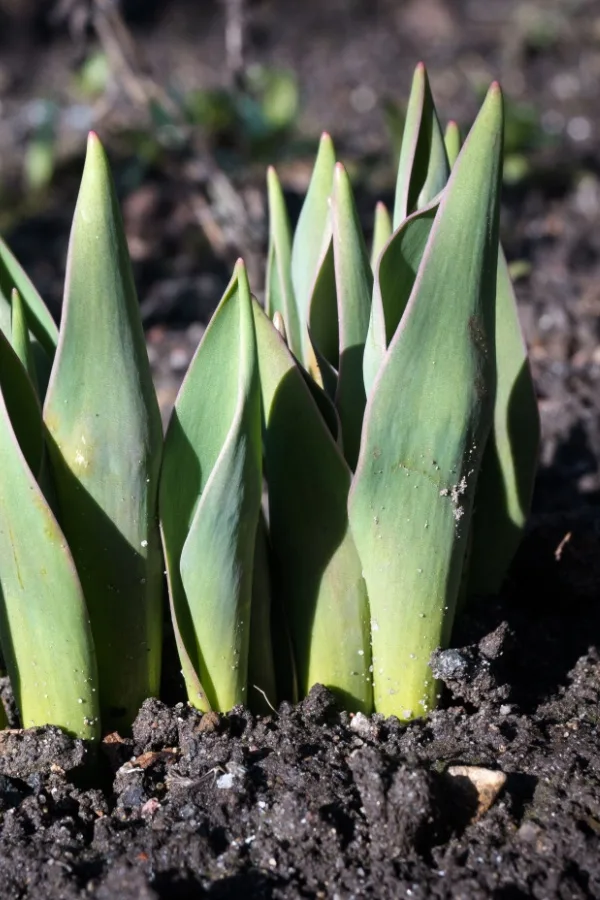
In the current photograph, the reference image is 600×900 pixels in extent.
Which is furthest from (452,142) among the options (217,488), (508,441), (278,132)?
(278,132)

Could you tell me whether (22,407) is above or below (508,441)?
above

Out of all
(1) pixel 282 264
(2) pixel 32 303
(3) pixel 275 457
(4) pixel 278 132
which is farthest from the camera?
(4) pixel 278 132

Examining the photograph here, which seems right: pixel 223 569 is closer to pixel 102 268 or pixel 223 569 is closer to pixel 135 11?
pixel 102 268

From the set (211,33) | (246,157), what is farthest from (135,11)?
(246,157)

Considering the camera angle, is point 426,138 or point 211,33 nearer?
point 426,138

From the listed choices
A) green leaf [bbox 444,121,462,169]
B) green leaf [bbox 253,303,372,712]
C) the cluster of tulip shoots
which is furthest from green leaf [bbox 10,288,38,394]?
green leaf [bbox 444,121,462,169]

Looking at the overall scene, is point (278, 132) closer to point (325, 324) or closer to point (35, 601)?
point (325, 324)

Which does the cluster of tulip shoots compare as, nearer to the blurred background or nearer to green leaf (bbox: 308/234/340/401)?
green leaf (bbox: 308/234/340/401)
